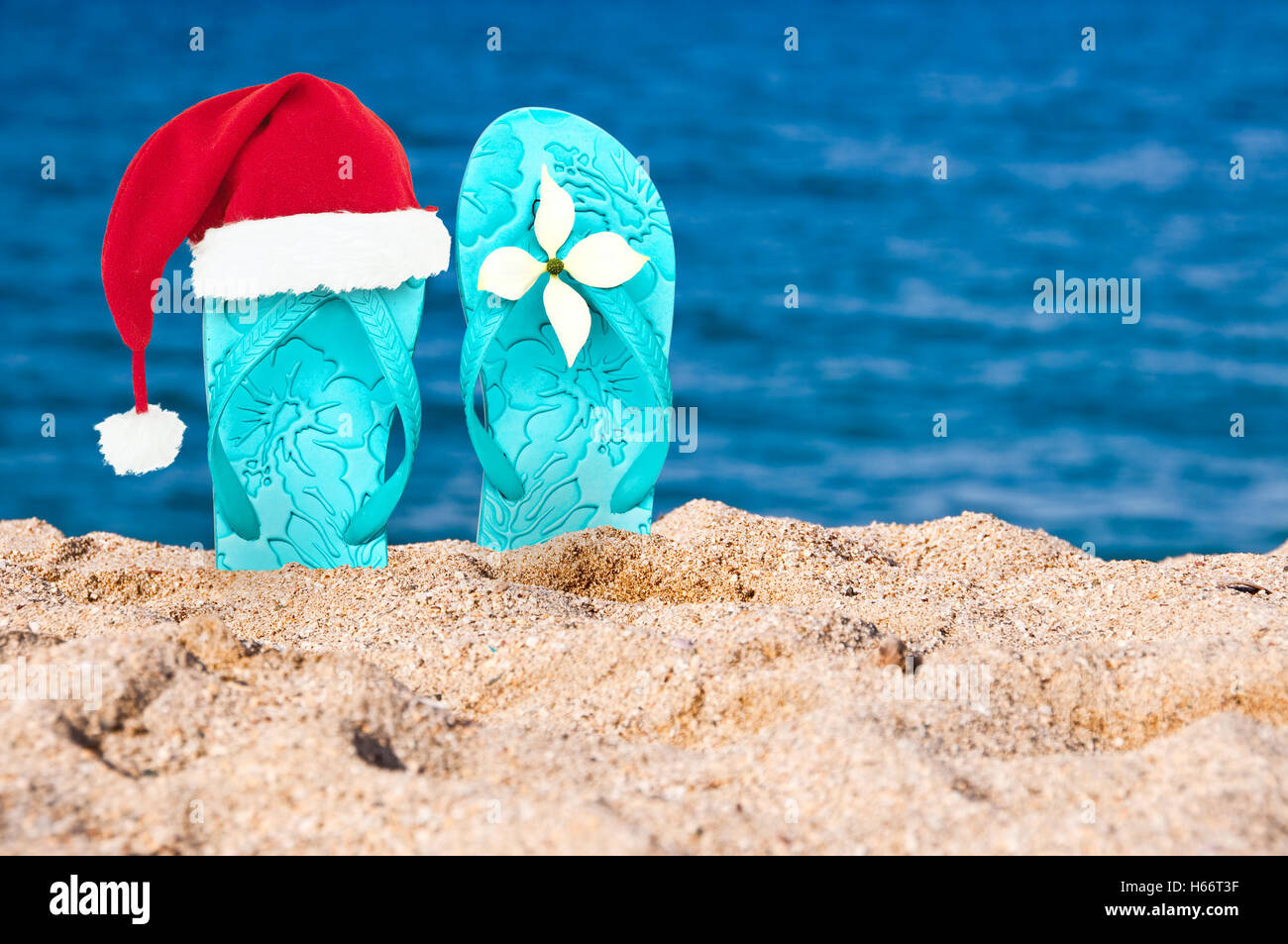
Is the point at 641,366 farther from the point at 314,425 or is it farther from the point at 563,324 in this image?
the point at 314,425

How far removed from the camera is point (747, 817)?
1.27m

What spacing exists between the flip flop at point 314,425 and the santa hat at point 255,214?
0.28ft

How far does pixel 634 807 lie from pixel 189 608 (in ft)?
4.12

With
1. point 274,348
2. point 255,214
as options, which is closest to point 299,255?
point 255,214

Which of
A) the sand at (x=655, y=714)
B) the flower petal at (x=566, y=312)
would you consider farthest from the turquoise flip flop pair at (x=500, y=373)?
the sand at (x=655, y=714)

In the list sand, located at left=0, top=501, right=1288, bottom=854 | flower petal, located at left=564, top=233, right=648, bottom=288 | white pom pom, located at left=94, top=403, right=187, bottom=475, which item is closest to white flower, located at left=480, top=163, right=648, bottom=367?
flower petal, located at left=564, top=233, right=648, bottom=288

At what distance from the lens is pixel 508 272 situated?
8.71ft

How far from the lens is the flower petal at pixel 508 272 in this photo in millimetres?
2643

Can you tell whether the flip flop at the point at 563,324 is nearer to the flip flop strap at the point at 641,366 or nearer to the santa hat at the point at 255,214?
the flip flop strap at the point at 641,366

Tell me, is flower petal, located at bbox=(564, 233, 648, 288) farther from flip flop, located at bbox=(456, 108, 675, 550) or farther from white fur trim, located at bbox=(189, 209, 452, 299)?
white fur trim, located at bbox=(189, 209, 452, 299)

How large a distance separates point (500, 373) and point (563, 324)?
0.61 feet

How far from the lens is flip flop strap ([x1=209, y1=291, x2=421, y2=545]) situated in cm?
254

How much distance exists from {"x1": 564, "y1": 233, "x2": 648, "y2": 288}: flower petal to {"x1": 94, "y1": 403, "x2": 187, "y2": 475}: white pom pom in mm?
890

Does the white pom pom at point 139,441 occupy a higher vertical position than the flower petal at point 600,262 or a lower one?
lower
